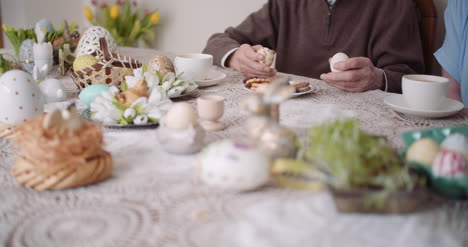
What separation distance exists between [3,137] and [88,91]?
230mm

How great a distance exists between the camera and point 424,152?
638 mm

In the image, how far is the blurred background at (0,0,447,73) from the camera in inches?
117

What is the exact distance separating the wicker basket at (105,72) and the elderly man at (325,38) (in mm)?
433

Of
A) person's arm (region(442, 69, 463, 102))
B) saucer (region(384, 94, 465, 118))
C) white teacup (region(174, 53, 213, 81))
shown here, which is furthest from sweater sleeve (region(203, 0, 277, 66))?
saucer (region(384, 94, 465, 118))

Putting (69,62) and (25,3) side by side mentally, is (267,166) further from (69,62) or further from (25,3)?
(25,3)

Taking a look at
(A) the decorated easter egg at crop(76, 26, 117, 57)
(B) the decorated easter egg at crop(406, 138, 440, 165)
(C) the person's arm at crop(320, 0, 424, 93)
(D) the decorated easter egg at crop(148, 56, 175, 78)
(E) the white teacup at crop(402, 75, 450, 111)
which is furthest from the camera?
(C) the person's arm at crop(320, 0, 424, 93)

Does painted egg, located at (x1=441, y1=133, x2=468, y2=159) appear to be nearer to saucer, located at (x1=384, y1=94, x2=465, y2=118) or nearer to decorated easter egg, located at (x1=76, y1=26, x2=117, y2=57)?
saucer, located at (x1=384, y1=94, x2=465, y2=118)

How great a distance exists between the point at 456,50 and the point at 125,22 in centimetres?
245

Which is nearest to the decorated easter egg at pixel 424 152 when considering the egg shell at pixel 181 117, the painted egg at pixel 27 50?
the egg shell at pixel 181 117

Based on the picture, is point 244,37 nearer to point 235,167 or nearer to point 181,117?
point 181,117

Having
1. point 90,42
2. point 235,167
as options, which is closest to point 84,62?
point 90,42

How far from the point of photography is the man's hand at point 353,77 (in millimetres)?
1232

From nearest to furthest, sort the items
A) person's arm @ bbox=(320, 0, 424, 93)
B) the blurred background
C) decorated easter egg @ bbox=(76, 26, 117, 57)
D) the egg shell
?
the egg shell, decorated easter egg @ bbox=(76, 26, 117, 57), person's arm @ bbox=(320, 0, 424, 93), the blurred background

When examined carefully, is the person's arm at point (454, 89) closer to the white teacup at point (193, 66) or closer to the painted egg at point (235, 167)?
the white teacup at point (193, 66)
